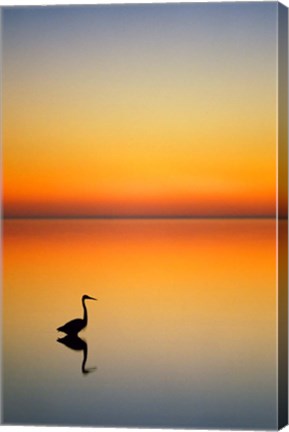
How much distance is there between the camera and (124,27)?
24.9 ft

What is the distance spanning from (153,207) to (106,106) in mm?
666

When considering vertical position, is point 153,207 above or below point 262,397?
above

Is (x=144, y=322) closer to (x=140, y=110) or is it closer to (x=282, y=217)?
(x=282, y=217)

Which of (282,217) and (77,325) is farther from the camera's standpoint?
(77,325)

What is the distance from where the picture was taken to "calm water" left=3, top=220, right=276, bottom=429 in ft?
24.4

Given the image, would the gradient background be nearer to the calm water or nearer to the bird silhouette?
the calm water

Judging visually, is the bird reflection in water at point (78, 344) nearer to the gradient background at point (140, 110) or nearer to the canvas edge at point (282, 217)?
the gradient background at point (140, 110)

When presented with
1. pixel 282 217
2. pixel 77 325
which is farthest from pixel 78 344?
pixel 282 217

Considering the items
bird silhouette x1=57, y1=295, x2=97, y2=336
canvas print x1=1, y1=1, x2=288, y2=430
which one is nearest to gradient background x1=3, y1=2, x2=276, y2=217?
canvas print x1=1, y1=1, x2=288, y2=430

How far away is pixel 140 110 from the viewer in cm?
756

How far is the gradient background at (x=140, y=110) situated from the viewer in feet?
24.4

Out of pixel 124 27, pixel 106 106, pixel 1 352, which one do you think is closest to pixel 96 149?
pixel 106 106

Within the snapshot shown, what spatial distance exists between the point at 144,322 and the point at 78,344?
423 millimetres

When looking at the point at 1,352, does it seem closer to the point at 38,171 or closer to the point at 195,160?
the point at 38,171
